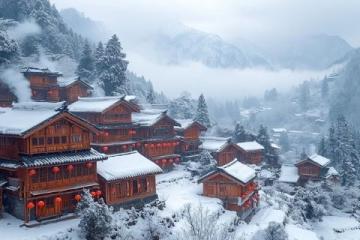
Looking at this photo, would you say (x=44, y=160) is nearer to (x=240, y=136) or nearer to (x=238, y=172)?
(x=238, y=172)

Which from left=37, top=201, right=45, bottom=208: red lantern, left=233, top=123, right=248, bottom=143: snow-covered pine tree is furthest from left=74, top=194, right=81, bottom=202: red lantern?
left=233, top=123, right=248, bottom=143: snow-covered pine tree

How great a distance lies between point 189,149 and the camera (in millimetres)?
67812

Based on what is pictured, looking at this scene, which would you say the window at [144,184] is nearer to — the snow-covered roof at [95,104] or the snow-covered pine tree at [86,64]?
the snow-covered roof at [95,104]

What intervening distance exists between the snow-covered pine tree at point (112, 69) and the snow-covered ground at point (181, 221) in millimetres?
21089

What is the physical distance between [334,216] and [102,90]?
43334 mm

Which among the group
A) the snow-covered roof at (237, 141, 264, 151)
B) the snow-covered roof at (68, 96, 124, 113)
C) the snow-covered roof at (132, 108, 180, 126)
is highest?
the snow-covered roof at (68, 96, 124, 113)

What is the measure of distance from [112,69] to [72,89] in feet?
30.0

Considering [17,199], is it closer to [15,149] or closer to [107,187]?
[15,149]

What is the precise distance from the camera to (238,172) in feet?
161

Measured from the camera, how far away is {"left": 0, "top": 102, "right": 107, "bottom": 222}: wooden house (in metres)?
32.8

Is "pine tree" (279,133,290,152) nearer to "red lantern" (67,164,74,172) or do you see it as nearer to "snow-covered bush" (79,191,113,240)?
"red lantern" (67,164,74,172)

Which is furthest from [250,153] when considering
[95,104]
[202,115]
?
[95,104]

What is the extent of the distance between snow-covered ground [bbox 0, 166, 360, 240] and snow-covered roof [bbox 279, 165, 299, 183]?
11872 millimetres

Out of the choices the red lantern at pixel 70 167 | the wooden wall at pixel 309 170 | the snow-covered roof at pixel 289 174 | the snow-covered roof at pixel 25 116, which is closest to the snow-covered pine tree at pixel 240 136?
the snow-covered roof at pixel 289 174
